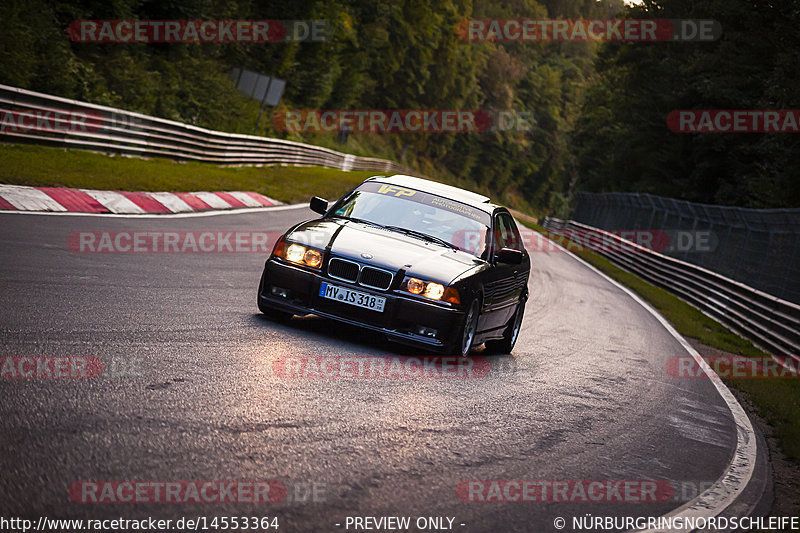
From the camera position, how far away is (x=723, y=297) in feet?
64.0

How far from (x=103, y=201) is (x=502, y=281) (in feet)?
25.6

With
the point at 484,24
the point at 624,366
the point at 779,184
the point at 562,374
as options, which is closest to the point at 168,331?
the point at 562,374

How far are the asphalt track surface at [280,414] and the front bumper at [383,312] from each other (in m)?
0.25

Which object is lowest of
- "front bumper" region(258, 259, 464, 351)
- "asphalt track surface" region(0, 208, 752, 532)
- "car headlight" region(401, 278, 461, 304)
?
"asphalt track surface" region(0, 208, 752, 532)

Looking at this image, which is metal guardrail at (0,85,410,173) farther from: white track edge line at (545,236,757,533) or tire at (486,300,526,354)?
white track edge line at (545,236,757,533)

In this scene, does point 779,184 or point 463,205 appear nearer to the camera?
point 463,205

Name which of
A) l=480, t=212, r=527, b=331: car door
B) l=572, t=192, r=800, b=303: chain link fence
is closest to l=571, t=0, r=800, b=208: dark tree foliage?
l=572, t=192, r=800, b=303: chain link fence

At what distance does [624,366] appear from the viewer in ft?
34.7

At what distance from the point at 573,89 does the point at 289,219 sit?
114 m

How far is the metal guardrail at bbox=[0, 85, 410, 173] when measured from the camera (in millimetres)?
17047

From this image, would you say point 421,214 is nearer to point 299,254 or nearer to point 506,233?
point 506,233

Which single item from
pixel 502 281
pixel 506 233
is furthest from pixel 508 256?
pixel 506 233

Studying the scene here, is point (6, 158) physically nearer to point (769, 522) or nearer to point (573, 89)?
point (769, 522)

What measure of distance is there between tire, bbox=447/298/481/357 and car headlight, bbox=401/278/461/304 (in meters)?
0.31
